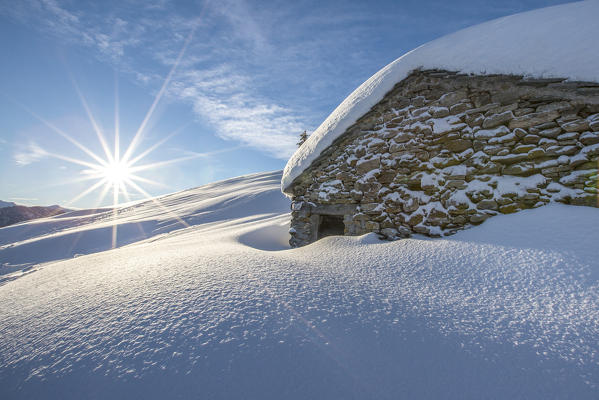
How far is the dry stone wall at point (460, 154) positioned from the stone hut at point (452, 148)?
11 mm

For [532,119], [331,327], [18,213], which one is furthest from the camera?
[18,213]

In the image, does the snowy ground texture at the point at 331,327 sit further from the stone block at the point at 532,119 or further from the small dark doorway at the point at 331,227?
the small dark doorway at the point at 331,227

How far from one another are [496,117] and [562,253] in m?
1.79

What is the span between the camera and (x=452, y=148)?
123 inches

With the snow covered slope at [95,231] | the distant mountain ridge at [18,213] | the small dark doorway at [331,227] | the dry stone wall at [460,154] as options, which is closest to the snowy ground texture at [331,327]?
the dry stone wall at [460,154]

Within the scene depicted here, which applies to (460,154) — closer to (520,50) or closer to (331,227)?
(520,50)

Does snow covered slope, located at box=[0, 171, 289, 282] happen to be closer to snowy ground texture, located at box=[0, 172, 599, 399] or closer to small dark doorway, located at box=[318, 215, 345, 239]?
small dark doorway, located at box=[318, 215, 345, 239]

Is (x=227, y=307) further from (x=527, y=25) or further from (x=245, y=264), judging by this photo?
(x=527, y=25)

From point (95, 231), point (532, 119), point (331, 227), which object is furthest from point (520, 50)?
point (95, 231)

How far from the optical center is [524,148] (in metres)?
2.67

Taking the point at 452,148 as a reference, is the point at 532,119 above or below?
above

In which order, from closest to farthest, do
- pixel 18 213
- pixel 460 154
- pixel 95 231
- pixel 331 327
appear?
pixel 331 327 < pixel 460 154 < pixel 95 231 < pixel 18 213

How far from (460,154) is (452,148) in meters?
0.13

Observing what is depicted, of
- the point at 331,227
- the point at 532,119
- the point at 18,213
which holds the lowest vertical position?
the point at 331,227
